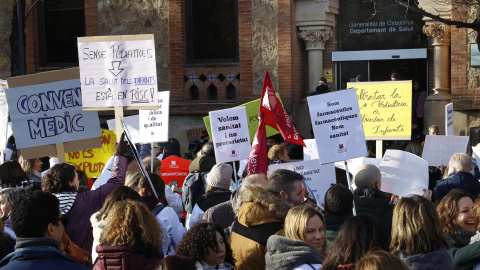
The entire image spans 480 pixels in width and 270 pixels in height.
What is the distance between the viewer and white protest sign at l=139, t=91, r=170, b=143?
10789mm

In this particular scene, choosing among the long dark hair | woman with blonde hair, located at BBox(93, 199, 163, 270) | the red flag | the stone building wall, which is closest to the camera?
the long dark hair

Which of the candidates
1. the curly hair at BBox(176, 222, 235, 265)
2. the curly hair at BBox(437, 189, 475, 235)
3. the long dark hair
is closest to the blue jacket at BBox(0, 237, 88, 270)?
the curly hair at BBox(176, 222, 235, 265)

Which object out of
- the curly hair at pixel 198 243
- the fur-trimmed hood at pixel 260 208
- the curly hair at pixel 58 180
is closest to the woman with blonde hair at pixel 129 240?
the curly hair at pixel 198 243

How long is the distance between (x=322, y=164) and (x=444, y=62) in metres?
9.23

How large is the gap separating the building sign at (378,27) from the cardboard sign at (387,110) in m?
6.49

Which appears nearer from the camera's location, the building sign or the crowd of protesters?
the crowd of protesters

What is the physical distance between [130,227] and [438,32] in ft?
41.2

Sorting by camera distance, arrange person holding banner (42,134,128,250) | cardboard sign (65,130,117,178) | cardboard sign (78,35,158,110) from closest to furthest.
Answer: person holding banner (42,134,128,250) < cardboard sign (78,35,158,110) < cardboard sign (65,130,117,178)

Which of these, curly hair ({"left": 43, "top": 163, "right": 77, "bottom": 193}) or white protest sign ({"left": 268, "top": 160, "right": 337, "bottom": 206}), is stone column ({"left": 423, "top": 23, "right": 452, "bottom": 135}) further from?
curly hair ({"left": 43, "top": 163, "right": 77, "bottom": 193})

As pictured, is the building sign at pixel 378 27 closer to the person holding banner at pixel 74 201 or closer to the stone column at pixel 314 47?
the stone column at pixel 314 47

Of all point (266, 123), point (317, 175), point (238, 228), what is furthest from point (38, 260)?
point (266, 123)

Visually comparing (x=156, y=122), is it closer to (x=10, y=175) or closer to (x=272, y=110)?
(x=272, y=110)

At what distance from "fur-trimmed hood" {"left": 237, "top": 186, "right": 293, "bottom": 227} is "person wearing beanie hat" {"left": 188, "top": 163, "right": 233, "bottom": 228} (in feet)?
4.93

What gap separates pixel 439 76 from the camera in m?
16.3
